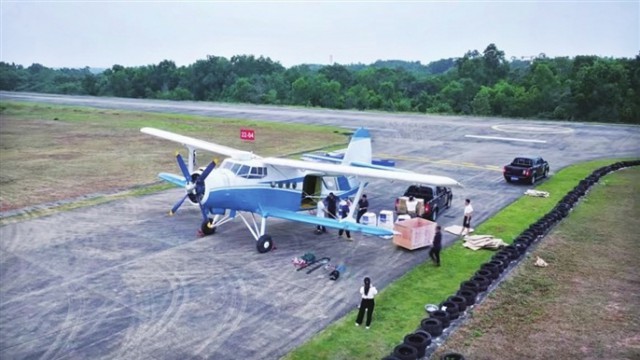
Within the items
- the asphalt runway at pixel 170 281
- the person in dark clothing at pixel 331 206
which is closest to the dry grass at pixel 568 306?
the asphalt runway at pixel 170 281

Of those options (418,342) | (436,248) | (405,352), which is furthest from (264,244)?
(405,352)

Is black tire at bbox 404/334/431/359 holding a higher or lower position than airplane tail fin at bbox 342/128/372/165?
lower

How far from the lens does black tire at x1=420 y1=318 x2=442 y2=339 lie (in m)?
13.0

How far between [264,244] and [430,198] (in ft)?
29.3

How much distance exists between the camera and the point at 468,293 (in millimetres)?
15008

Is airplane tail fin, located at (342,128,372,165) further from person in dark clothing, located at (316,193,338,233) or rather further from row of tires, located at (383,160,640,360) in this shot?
row of tires, located at (383,160,640,360)

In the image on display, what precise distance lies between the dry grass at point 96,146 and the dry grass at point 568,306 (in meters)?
23.6

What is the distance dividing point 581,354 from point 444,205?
13.7 meters

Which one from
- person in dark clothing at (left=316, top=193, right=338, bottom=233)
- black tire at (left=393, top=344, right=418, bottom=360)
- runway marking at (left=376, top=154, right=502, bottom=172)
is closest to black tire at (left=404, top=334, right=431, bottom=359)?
black tire at (left=393, top=344, right=418, bottom=360)

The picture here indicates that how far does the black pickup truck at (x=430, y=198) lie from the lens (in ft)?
76.6

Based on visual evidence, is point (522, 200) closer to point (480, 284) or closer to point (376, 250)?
point (376, 250)

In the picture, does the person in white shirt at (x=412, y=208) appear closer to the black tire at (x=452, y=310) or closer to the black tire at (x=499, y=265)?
the black tire at (x=499, y=265)

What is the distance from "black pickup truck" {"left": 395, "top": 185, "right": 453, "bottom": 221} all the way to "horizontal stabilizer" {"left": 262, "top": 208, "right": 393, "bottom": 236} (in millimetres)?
4999

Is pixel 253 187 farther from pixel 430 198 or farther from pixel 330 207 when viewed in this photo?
pixel 430 198
